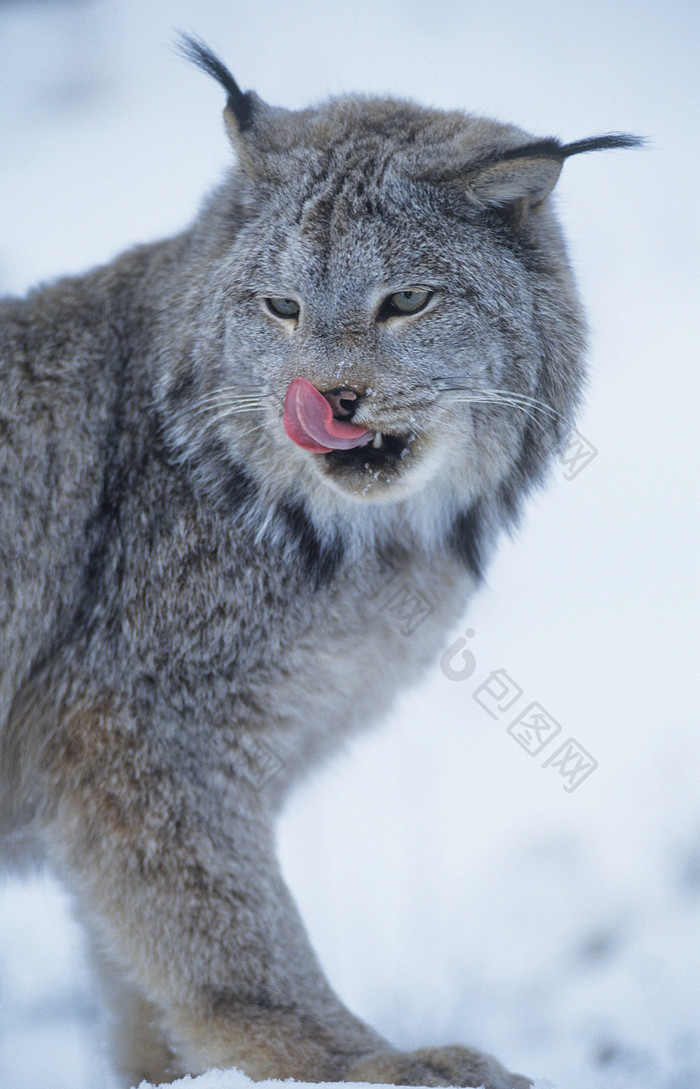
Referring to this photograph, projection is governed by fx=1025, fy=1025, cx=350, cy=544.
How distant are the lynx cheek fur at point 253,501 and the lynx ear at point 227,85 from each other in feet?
0.04

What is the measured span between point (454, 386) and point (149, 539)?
2.77 feet

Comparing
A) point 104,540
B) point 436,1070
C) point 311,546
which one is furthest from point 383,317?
point 436,1070

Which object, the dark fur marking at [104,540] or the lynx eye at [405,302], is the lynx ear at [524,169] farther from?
the dark fur marking at [104,540]

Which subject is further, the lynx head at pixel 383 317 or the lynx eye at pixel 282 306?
the lynx eye at pixel 282 306

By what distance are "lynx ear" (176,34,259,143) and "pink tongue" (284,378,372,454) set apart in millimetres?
768

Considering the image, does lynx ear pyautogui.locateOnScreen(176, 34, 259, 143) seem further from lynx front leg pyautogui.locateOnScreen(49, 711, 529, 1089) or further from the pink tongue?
lynx front leg pyautogui.locateOnScreen(49, 711, 529, 1089)

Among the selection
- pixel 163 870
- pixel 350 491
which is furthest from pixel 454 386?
pixel 163 870

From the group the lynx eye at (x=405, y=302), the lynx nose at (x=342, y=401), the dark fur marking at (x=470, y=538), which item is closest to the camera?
the lynx nose at (x=342, y=401)

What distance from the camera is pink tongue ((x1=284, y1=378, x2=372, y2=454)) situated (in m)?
2.26

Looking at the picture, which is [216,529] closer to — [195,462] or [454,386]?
[195,462]

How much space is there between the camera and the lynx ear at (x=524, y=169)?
238cm

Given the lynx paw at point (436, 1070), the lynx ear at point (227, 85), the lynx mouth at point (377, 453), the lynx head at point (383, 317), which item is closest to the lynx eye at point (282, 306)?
the lynx head at point (383, 317)

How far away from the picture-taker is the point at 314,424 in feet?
7.47

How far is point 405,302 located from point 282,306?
0.99 feet
